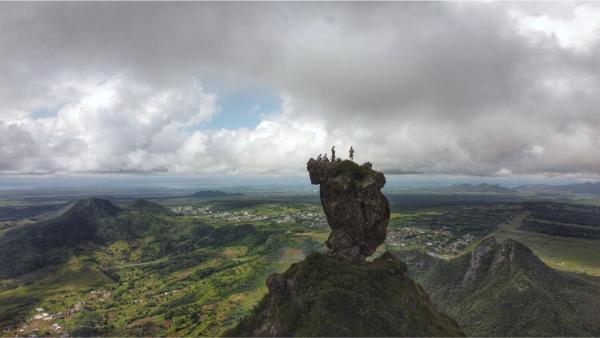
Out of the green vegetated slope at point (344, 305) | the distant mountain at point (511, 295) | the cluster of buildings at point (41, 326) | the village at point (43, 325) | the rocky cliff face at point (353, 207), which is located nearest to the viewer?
the green vegetated slope at point (344, 305)

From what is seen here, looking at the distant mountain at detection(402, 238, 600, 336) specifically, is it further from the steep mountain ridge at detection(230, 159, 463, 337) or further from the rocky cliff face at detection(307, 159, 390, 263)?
the rocky cliff face at detection(307, 159, 390, 263)

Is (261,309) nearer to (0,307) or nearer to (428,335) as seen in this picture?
(428,335)

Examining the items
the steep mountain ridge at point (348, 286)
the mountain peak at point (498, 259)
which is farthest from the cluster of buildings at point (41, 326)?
the mountain peak at point (498, 259)

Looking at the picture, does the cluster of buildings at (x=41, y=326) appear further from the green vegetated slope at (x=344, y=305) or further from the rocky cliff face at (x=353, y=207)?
the rocky cliff face at (x=353, y=207)

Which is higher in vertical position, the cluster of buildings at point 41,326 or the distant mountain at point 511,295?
the distant mountain at point 511,295

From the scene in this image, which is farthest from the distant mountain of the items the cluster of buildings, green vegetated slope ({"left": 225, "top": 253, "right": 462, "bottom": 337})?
the cluster of buildings

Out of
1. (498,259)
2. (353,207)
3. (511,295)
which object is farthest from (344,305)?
(498,259)
